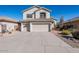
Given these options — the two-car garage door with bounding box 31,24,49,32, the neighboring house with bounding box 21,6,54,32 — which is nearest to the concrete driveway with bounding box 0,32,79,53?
the two-car garage door with bounding box 31,24,49,32

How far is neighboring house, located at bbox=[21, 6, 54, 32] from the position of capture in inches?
1052

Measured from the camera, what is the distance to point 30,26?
88.5 ft

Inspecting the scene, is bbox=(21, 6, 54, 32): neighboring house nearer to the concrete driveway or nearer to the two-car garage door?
the two-car garage door

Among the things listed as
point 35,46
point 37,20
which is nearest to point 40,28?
point 37,20

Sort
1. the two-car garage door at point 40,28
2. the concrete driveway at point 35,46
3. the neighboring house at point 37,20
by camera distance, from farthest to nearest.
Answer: the neighboring house at point 37,20 → the two-car garage door at point 40,28 → the concrete driveway at point 35,46

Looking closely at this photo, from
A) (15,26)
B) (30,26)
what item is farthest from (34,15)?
(15,26)

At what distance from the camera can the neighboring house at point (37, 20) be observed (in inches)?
1052

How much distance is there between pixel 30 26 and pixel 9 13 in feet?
18.9

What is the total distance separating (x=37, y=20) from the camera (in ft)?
89.0

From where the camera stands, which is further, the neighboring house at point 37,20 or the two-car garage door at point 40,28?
the neighboring house at point 37,20

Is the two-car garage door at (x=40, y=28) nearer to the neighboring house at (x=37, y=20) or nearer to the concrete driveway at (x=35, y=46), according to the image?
the neighboring house at (x=37, y=20)

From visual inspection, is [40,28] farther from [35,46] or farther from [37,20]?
[35,46]

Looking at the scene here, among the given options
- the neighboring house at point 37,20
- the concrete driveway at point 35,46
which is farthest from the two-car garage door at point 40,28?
the concrete driveway at point 35,46
